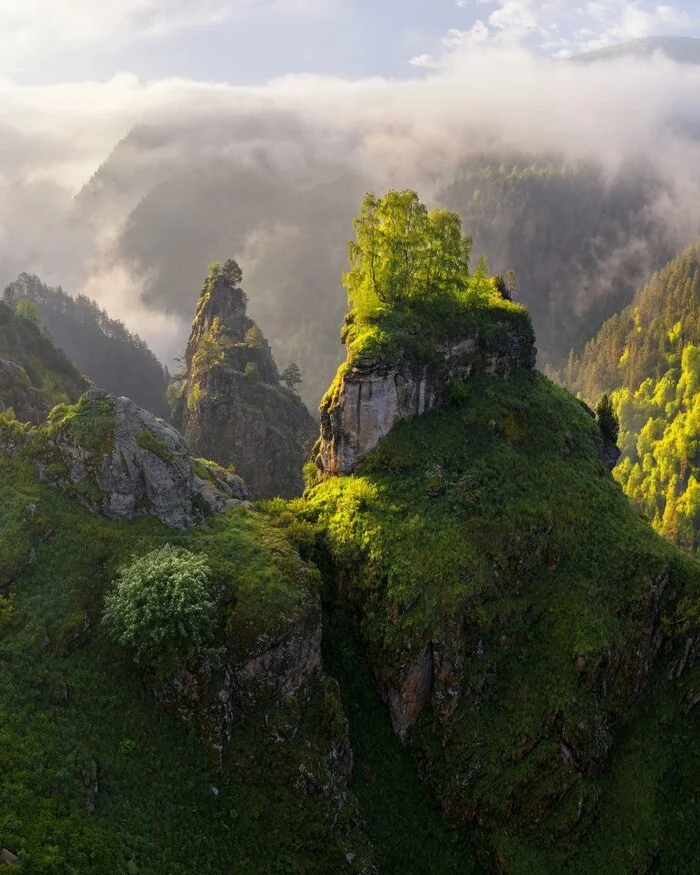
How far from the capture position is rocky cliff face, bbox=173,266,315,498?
9950cm

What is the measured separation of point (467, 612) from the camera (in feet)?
124

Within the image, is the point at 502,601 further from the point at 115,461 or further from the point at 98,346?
the point at 98,346

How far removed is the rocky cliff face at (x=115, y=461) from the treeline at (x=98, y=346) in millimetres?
103372

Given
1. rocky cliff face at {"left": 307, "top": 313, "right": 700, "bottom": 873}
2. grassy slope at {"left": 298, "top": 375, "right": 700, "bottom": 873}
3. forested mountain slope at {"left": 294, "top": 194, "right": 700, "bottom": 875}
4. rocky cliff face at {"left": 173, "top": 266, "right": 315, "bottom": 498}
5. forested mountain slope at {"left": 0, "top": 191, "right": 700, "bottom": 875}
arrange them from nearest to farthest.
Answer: forested mountain slope at {"left": 0, "top": 191, "right": 700, "bottom": 875}
grassy slope at {"left": 298, "top": 375, "right": 700, "bottom": 873}
forested mountain slope at {"left": 294, "top": 194, "right": 700, "bottom": 875}
rocky cliff face at {"left": 307, "top": 313, "right": 700, "bottom": 873}
rocky cliff face at {"left": 173, "top": 266, "right": 315, "bottom": 498}

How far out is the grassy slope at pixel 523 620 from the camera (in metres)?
34.4

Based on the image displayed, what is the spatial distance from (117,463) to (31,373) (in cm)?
5589

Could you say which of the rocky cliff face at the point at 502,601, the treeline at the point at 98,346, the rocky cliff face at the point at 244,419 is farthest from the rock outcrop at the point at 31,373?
the treeline at the point at 98,346

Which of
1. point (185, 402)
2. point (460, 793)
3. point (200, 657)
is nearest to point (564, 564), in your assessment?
point (460, 793)

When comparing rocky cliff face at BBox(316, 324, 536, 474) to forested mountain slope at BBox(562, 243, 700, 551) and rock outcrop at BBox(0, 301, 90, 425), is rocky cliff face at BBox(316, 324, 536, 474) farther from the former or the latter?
forested mountain slope at BBox(562, 243, 700, 551)

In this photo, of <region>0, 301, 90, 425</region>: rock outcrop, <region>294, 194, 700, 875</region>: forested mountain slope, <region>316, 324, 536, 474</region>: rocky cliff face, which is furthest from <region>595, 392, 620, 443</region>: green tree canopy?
<region>0, 301, 90, 425</region>: rock outcrop

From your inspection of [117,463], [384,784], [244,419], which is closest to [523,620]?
[384,784]

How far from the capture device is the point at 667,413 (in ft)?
528

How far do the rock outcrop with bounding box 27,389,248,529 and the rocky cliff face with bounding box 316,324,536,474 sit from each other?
39.7 feet

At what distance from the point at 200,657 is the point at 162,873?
9557 millimetres
